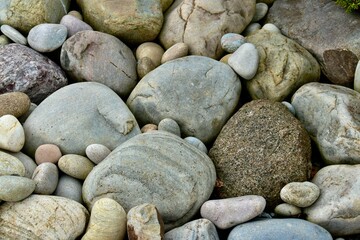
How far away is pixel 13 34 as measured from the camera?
447 cm

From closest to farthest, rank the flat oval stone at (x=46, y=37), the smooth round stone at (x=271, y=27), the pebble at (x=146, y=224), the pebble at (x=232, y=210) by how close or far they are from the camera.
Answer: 1. the pebble at (x=146, y=224)
2. the pebble at (x=232, y=210)
3. the flat oval stone at (x=46, y=37)
4. the smooth round stone at (x=271, y=27)

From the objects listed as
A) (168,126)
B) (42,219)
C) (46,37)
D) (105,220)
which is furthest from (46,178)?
(46,37)

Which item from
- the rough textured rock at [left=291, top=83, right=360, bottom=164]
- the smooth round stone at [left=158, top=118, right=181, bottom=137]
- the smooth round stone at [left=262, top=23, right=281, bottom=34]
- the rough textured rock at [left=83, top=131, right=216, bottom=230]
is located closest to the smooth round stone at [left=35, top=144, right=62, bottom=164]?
the rough textured rock at [left=83, top=131, right=216, bottom=230]

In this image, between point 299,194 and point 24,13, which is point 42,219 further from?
point 24,13

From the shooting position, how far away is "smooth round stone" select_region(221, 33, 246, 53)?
4500 mm

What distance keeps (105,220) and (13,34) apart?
2.07 meters

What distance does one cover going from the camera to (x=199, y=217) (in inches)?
140

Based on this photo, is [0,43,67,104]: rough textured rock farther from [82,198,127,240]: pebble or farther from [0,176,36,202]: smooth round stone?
[82,198,127,240]: pebble

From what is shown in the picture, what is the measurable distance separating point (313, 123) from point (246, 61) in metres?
0.73

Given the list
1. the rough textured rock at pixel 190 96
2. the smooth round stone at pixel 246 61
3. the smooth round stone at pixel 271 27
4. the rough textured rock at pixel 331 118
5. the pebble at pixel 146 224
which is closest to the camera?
the pebble at pixel 146 224

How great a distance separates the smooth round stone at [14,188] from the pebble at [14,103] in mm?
Result: 741

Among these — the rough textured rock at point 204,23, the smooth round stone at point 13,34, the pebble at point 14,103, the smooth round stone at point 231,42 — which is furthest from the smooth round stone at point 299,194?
the smooth round stone at point 13,34

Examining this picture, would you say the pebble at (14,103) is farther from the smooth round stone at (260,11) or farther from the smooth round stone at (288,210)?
the smooth round stone at (260,11)

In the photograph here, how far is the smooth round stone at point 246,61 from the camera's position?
4.27 meters
